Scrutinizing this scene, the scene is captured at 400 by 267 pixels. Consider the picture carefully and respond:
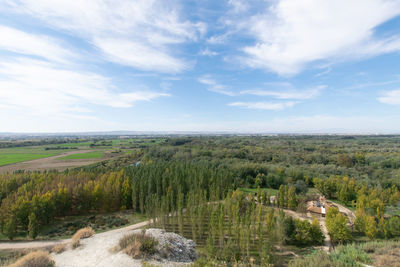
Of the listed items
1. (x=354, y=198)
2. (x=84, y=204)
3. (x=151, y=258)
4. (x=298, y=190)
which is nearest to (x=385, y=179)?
(x=354, y=198)

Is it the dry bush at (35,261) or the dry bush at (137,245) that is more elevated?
the dry bush at (35,261)

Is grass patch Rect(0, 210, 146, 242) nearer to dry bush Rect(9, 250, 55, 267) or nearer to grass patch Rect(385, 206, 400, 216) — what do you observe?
dry bush Rect(9, 250, 55, 267)

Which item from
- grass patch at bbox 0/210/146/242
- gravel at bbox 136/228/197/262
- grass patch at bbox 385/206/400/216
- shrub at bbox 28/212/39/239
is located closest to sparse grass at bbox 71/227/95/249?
grass patch at bbox 0/210/146/242

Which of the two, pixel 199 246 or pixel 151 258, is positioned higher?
pixel 151 258

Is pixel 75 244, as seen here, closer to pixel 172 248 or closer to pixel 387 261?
pixel 172 248

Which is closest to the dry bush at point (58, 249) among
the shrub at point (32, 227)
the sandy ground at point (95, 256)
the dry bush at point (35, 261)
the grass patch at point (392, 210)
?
the sandy ground at point (95, 256)

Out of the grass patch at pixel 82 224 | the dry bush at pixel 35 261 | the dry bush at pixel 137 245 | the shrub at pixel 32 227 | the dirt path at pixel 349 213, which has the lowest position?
the dirt path at pixel 349 213

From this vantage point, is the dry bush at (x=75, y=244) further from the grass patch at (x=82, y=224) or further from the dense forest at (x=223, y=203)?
the dense forest at (x=223, y=203)

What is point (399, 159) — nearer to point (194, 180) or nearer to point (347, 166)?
point (347, 166)
